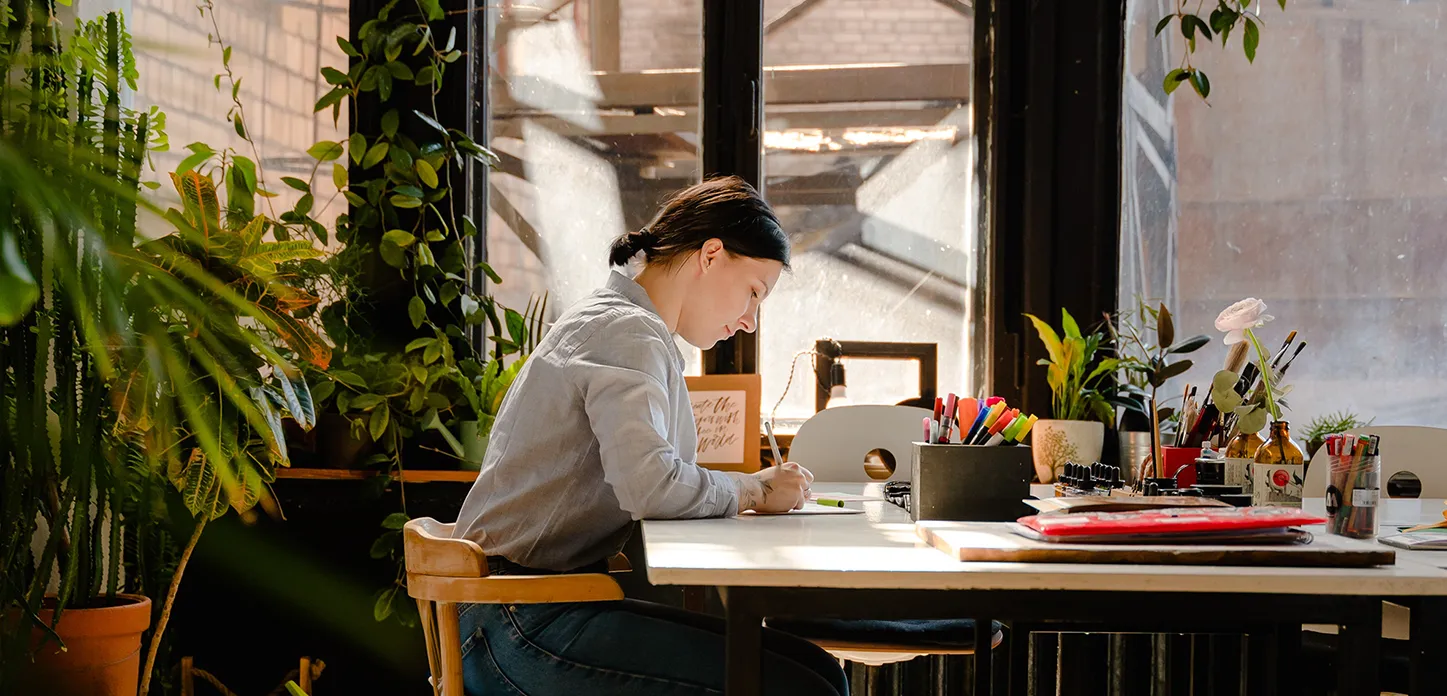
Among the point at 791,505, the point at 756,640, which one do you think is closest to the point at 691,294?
the point at 791,505

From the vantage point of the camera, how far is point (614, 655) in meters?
1.29

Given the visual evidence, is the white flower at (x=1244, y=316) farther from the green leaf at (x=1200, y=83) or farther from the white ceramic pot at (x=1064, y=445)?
the white ceramic pot at (x=1064, y=445)

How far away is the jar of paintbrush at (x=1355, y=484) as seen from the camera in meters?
1.32

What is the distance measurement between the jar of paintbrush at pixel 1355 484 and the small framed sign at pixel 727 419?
5.49 feet

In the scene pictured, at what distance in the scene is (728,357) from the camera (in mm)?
3289

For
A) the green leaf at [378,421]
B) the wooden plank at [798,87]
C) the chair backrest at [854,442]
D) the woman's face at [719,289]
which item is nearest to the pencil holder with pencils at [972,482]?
the woman's face at [719,289]

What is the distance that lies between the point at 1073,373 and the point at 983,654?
136 cm

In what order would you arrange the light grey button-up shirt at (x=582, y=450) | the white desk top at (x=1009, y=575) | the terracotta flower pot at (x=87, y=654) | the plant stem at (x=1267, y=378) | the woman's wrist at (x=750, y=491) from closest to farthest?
the white desk top at (x=1009, y=575)
the light grey button-up shirt at (x=582, y=450)
the woman's wrist at (x=750, y=491)
the plant stem at (x=1267, y=378)
the terracotta flower pot at (x=87, y=654)

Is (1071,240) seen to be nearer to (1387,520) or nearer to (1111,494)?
(1387,520)

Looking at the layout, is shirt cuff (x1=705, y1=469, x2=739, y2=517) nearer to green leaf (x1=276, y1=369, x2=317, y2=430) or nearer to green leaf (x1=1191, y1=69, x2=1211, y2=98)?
green leaf (x1=276, y1=369, x2=317, y2=430)

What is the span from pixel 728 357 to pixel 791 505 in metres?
1.75

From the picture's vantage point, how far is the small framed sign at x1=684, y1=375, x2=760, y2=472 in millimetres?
2918

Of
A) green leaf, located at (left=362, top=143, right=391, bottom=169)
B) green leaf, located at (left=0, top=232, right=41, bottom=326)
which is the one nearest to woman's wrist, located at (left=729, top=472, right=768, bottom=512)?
green leaf, located at (left=0, top=232, right=41, bottom=326)

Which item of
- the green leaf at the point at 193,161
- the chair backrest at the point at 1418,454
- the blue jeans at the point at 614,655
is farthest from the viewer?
the chair backrest at the point at 1418,454
